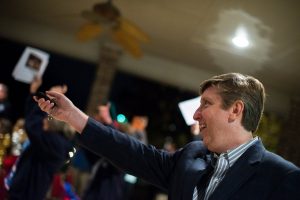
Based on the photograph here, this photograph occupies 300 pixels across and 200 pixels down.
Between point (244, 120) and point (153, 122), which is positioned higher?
point (244, 120)

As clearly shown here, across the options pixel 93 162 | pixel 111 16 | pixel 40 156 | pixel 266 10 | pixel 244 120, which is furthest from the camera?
pixel 111 16

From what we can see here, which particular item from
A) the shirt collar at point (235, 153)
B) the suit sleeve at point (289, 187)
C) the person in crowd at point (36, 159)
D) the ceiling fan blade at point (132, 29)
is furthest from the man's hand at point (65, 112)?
the ceiling fan blade at point (132, 29)

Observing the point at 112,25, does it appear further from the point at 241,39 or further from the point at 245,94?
the point at 245,94

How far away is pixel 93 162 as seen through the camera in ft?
16.0

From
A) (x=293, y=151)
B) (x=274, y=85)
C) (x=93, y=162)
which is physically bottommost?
(x=93, y=162)

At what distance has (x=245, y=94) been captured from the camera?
5.12ft

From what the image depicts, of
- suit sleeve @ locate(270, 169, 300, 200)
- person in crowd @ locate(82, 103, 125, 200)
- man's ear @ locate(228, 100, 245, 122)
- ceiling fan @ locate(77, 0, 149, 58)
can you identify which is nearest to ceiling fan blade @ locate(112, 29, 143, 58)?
ceiling fan @ locate(77, 0, 149, 58)

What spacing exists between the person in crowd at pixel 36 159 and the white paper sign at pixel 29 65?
279mm

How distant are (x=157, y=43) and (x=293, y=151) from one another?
16.7 ft

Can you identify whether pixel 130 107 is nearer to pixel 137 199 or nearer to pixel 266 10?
pixel 137 199

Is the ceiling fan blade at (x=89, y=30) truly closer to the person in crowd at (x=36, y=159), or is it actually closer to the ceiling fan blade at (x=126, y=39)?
the ceiling fan blade at (x=126, y=39)

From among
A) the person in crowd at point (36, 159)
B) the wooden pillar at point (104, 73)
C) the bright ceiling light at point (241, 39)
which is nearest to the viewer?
the person in crowd at point (36, 159)

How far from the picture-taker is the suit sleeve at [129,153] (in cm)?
161

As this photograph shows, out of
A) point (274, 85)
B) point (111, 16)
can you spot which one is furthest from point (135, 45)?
point (274, 85)
